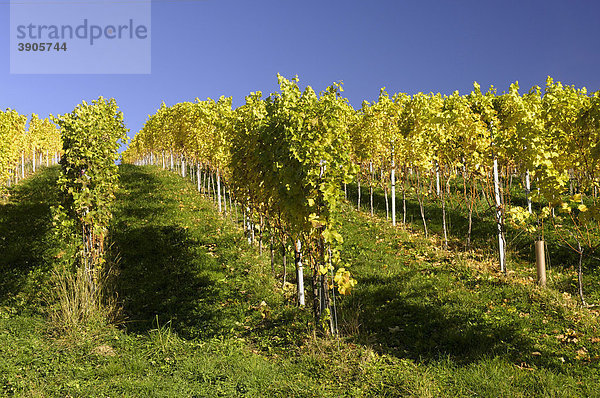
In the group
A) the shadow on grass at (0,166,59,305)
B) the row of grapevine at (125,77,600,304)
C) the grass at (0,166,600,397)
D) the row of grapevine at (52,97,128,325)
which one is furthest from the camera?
the shadow on grass at (0,166,59,305)

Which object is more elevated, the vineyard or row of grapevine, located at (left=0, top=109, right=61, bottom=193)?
row of grapevine, located at (left=0, top=109, right=61, bottom=193)

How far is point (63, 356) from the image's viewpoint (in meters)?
7.34

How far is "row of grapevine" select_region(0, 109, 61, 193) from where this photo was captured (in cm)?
1931

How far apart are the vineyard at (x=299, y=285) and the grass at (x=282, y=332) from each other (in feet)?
0.16

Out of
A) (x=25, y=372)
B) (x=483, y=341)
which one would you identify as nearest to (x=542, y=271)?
(x=483, y=341)

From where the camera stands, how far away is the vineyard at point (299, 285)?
659cm

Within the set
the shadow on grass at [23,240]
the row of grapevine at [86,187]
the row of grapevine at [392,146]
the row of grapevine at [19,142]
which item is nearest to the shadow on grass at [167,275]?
the row of grapevine at [86,187]

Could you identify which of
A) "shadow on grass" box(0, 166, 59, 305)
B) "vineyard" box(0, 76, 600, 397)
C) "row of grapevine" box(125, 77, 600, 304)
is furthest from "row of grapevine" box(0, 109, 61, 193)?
"row of grapevine" box(125, 77, 600, 304)

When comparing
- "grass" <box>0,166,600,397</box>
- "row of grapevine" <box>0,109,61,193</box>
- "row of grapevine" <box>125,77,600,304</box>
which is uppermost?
"row of grapevine" <box>0,109,61,193</box>

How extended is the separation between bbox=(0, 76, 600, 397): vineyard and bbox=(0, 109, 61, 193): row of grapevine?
5.70 metres

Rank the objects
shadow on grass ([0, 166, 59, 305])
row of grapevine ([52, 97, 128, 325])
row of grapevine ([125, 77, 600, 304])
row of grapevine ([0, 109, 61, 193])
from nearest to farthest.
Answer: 1. row of grapevine ([125, 77, 600, 304])
2. row of grapevine ([52, 97, 128, 325])
3. shadow on grass ([0, 166, 59, 305])
4. row of grapevine ([0, 109, 61, 193])

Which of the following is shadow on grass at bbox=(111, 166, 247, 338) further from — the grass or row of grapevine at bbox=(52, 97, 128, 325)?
row of grapevine at bbox=(52, 97, 128, 325)

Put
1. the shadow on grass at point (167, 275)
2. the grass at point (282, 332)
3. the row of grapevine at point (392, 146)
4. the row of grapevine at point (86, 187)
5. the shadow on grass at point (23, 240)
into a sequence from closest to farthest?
the grass at point (282, 332) → the row of grapevine at point (392, 146) → the shadow on grass at point (167, 275) → the row of grapevine at point (86, 187) → the shadow on grass at point (23, 240)

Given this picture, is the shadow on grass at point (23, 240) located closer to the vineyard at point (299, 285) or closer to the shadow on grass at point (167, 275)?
the vineyard at point (299, 285)
